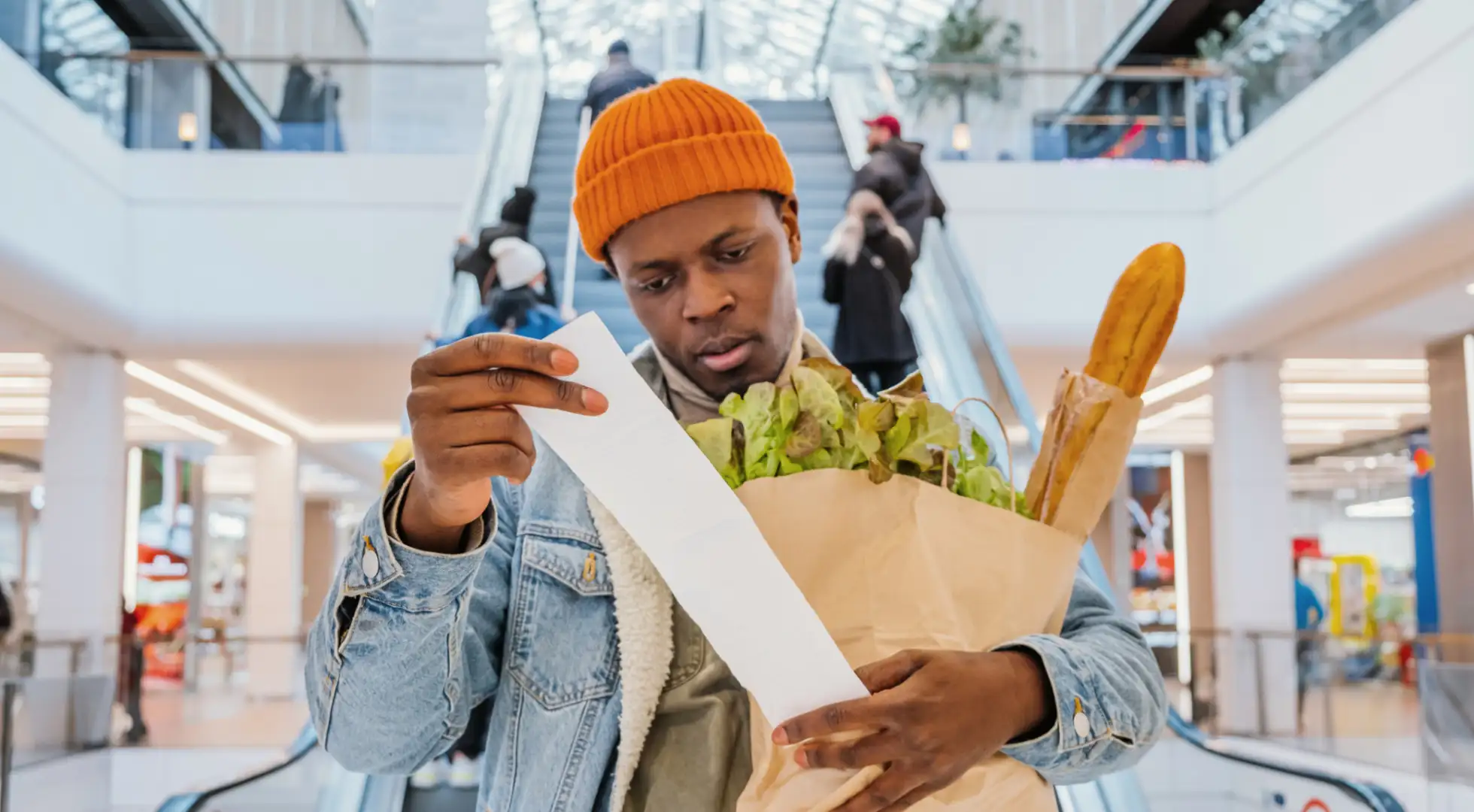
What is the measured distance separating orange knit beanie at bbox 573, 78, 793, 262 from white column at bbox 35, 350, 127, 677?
10.4 meters

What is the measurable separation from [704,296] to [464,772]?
3443 mm

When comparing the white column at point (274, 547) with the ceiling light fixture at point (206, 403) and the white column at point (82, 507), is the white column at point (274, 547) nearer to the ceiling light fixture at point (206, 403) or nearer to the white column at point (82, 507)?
the ceiling light fixture at point (206, 403)

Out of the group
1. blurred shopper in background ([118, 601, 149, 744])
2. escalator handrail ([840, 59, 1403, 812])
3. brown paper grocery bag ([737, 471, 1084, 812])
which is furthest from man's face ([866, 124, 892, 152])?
blurred shopper in background ([118, 601, 149, 744])

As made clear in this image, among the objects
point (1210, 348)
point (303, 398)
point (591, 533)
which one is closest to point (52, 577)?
point (303, 398)

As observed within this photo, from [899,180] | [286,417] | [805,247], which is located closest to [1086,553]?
[899,180]

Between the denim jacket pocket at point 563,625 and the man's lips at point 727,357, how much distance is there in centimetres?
28

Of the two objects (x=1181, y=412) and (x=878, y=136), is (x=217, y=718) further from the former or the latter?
(x=1181, y=412)

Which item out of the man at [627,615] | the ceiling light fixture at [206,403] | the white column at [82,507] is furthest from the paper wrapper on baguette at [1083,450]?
the ceiling light fixture at [206,403]

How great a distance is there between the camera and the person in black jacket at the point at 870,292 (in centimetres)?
567

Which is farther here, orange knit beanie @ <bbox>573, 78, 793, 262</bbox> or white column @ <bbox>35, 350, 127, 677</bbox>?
white column @ <bbox>35, 350, 127, 677</bbox>

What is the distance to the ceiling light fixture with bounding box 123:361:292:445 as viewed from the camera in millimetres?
12539

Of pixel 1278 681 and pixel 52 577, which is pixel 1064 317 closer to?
pixel 1278 681

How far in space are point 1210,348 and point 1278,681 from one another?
274cm

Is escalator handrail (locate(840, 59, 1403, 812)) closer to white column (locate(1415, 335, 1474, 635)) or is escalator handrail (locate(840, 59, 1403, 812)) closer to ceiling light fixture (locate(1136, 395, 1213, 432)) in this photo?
white column (locate(1415, 335, 1474, 635))
